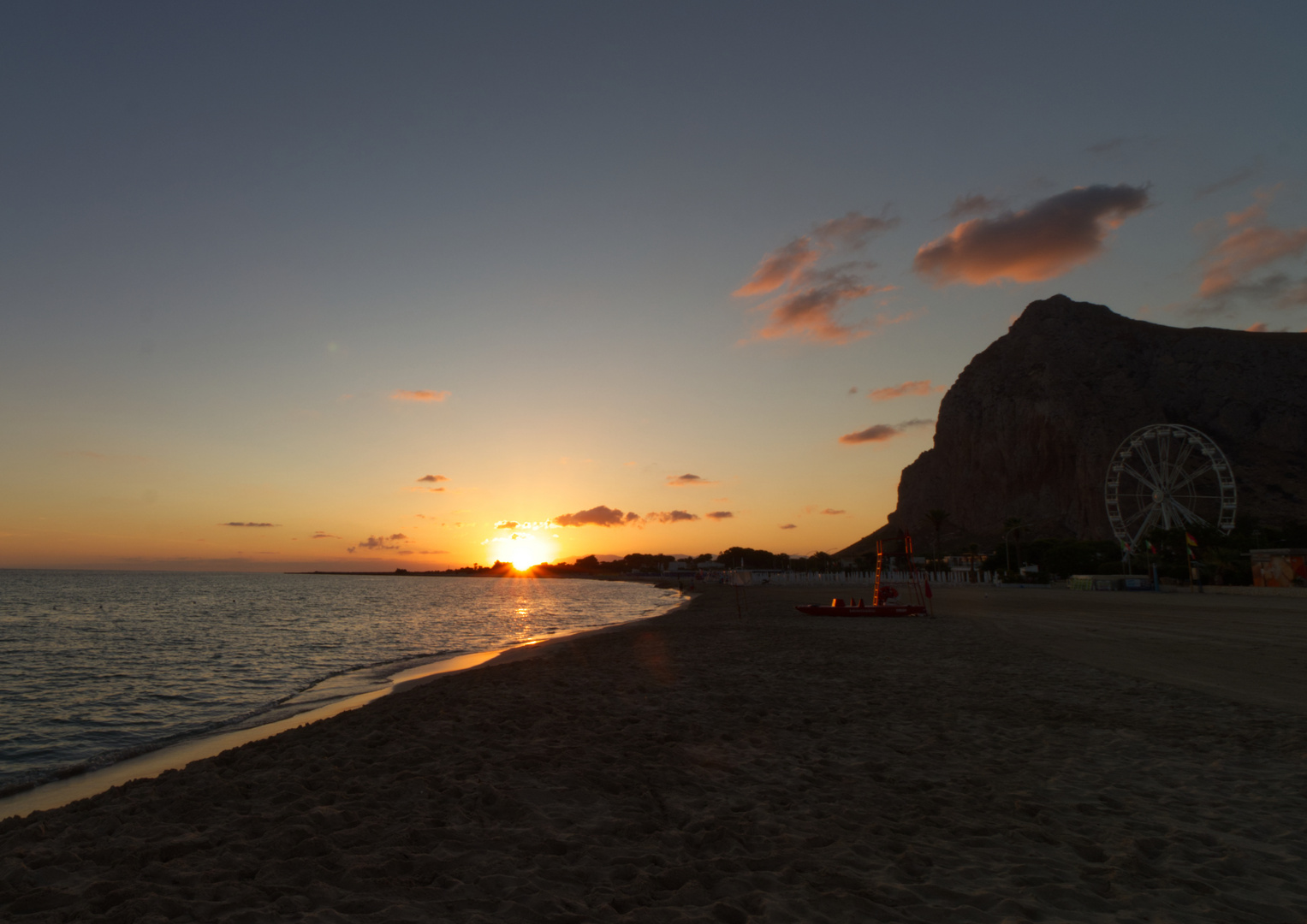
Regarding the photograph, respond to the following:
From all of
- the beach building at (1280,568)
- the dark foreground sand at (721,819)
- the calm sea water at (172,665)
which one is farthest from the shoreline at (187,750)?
the beach building at (1280,568)

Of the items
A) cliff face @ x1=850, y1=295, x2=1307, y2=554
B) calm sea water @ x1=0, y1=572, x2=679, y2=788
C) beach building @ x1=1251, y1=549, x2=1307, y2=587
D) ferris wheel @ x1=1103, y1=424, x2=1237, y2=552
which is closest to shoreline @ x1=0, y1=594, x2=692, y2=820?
calm sea water @ x1=0, y1=572, x2=679, y2=788

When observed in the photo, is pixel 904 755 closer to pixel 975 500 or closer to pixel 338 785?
pixel 338 785

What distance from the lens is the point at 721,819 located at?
666 centimetres

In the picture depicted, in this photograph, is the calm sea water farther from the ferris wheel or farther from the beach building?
the ferris wheel

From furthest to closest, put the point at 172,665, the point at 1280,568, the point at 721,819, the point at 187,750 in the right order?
the point at 1280,568 → the point at 172,665 → the point at 187,750 → the point at 721,819

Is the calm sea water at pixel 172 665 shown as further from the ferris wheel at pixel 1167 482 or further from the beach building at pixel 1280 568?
the ferris wheel at pixel 1167 482

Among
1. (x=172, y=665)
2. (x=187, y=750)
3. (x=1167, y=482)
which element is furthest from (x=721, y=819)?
(x=1167, y=482)

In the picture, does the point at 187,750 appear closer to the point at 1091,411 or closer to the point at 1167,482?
the point at 1167,482

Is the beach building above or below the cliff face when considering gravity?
below

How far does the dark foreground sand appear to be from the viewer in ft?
16.5

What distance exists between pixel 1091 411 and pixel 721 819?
179133 millimetres

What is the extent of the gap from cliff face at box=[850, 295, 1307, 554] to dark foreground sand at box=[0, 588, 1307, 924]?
515 feet

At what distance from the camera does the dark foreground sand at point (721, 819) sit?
5039 mm

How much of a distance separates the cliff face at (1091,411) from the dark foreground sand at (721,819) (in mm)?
156981
